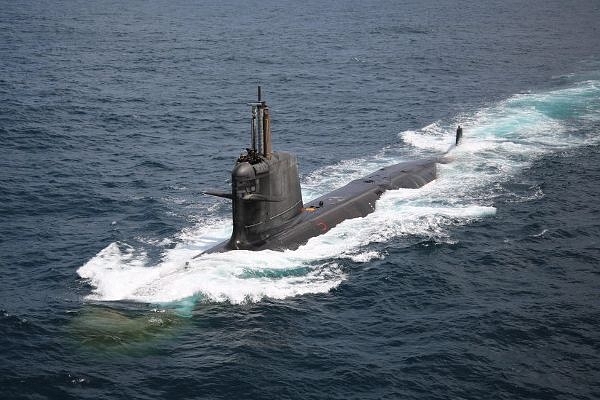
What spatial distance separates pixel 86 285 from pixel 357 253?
584 inches

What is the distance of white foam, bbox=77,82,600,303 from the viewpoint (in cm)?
3847

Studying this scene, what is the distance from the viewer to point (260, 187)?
41.2 meters

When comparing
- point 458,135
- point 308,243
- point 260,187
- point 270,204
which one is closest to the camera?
point 260,187

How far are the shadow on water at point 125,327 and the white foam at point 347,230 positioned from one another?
150 centimetres

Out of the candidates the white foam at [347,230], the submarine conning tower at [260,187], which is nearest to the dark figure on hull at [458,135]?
the white foam at [347,230]

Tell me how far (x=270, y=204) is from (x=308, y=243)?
342cm

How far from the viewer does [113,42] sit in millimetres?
121125

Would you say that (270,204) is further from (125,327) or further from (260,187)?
(125,327)

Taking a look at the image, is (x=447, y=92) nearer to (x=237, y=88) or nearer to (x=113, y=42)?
(x=237, y=88)

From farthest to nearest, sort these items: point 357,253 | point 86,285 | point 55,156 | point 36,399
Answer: point 55,156 < point 357,253 < point 86,285 < point 36,399

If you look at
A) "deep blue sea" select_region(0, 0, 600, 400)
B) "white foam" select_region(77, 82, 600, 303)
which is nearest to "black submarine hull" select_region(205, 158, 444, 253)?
"white foam" select_region(77, 82, 600, 303)

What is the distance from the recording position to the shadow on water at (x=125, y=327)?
32281 millimetres

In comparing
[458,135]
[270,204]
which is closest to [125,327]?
[270,204]

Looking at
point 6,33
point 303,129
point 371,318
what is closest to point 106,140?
point 303,129
